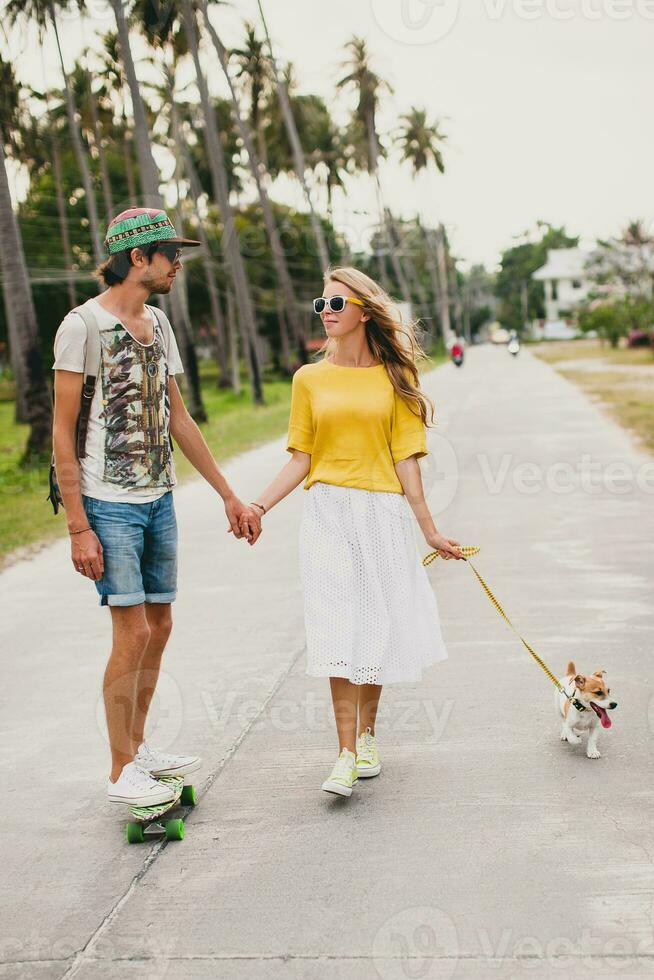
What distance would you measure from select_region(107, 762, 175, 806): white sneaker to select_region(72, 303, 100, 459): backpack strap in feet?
3.86

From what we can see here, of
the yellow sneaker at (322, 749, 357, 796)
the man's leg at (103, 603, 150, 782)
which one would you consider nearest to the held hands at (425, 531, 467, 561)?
the yellow sneaker at (322, 749, 357, 796)

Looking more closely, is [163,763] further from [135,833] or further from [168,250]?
[168,250]

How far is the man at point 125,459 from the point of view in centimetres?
409

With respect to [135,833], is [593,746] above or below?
below

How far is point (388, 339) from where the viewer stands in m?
4.54

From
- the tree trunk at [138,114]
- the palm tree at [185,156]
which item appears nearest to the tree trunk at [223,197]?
the palm tree at [185,156]

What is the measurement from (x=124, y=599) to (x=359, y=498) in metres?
0.99

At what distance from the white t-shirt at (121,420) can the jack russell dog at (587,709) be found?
189cm

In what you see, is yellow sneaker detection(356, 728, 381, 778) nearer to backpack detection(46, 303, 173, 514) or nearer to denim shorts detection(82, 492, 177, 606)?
denim shorts detection(82, 492, 177, 606)

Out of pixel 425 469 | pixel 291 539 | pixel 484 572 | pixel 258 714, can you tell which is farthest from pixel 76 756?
pixel 425 469

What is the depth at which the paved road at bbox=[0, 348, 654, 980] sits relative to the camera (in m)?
3.32

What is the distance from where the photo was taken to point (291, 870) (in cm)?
381

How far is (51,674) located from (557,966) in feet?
13.0

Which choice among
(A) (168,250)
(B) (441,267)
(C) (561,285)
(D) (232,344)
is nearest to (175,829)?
(A) (168,250)
